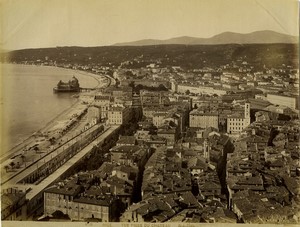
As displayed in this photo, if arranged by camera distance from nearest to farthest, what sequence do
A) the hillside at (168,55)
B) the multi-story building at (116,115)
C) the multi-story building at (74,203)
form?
1. the multi-story building at (74,203)
2. the hillside at (168,55)
3. the multi-story building at (116,115)

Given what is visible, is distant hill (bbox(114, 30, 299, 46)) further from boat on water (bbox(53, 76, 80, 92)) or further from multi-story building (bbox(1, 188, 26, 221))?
multi-story building (bbox(1, 188, 26, 221))

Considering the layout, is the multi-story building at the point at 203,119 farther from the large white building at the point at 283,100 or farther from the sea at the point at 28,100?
the sea at the point at 28,100

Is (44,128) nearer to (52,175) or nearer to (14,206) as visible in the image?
(52,175)

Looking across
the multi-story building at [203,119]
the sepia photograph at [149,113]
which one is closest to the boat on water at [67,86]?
the sepia photograph at [149,113]

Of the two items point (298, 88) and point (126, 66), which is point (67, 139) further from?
point (298, 88)

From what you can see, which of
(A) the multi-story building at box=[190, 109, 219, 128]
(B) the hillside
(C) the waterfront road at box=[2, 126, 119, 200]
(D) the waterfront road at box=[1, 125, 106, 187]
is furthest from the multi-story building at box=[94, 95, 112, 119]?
(A) the multi-story building at box=[190, 109, 219, 128]

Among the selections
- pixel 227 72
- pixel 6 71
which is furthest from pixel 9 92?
pixel 227 72

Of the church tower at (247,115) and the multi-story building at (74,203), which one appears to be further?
the church tower at (247,115)
